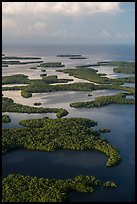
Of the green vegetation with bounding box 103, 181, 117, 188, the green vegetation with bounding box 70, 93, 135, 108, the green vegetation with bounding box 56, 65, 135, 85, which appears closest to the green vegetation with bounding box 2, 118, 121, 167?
the green vegetation with bounding box 103, 181, 117, 188

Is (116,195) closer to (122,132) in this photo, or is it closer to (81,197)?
(81,197)

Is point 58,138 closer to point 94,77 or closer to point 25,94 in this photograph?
point 25,94

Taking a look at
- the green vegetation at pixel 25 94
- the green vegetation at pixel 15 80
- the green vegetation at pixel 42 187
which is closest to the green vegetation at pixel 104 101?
the green vegetation at pixel 25 94

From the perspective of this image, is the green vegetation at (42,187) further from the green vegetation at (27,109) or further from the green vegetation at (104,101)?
the green vegetation at (104,101)

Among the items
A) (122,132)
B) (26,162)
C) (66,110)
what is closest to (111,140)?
(122,132)

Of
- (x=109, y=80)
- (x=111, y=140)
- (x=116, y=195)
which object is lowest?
(x=116, y=195)

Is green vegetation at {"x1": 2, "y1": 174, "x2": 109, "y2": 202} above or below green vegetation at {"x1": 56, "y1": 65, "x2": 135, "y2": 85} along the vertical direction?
below

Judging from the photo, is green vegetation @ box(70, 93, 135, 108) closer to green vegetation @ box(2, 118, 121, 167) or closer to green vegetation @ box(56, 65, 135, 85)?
green vegetation @ box(2, 118, 121, 167)
